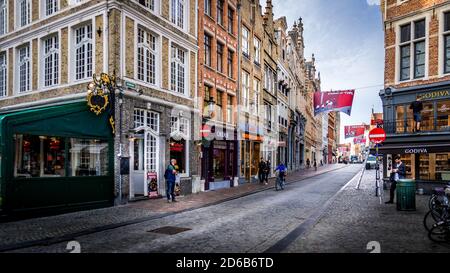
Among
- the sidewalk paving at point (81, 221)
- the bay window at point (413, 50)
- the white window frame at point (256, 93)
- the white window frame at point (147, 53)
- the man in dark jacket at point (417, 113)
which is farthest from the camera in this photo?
the white window frame at point (256, 93)

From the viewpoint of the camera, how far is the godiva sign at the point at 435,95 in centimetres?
1680

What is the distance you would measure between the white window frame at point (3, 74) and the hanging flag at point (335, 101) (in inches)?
694

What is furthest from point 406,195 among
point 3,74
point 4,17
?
point 4,17

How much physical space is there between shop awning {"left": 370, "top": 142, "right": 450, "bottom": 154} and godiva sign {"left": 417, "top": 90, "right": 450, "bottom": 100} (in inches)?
101

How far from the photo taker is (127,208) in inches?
492

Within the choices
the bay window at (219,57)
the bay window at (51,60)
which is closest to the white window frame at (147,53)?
the bay window at (51,60)

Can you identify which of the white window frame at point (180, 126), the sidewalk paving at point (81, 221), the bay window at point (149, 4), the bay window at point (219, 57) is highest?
the bay window at point (149, 4)

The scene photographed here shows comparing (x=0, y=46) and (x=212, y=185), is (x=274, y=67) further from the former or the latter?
(x=0, y=46)

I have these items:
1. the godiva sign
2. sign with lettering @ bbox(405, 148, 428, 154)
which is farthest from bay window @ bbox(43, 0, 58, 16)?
the godiva sign

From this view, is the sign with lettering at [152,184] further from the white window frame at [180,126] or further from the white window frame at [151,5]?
the white window frame at [151,5]

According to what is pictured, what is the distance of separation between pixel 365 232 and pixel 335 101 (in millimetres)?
12070

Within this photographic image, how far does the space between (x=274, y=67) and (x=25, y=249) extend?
30.4 meters

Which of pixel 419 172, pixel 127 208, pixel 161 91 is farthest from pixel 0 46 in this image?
pixel 419 172
